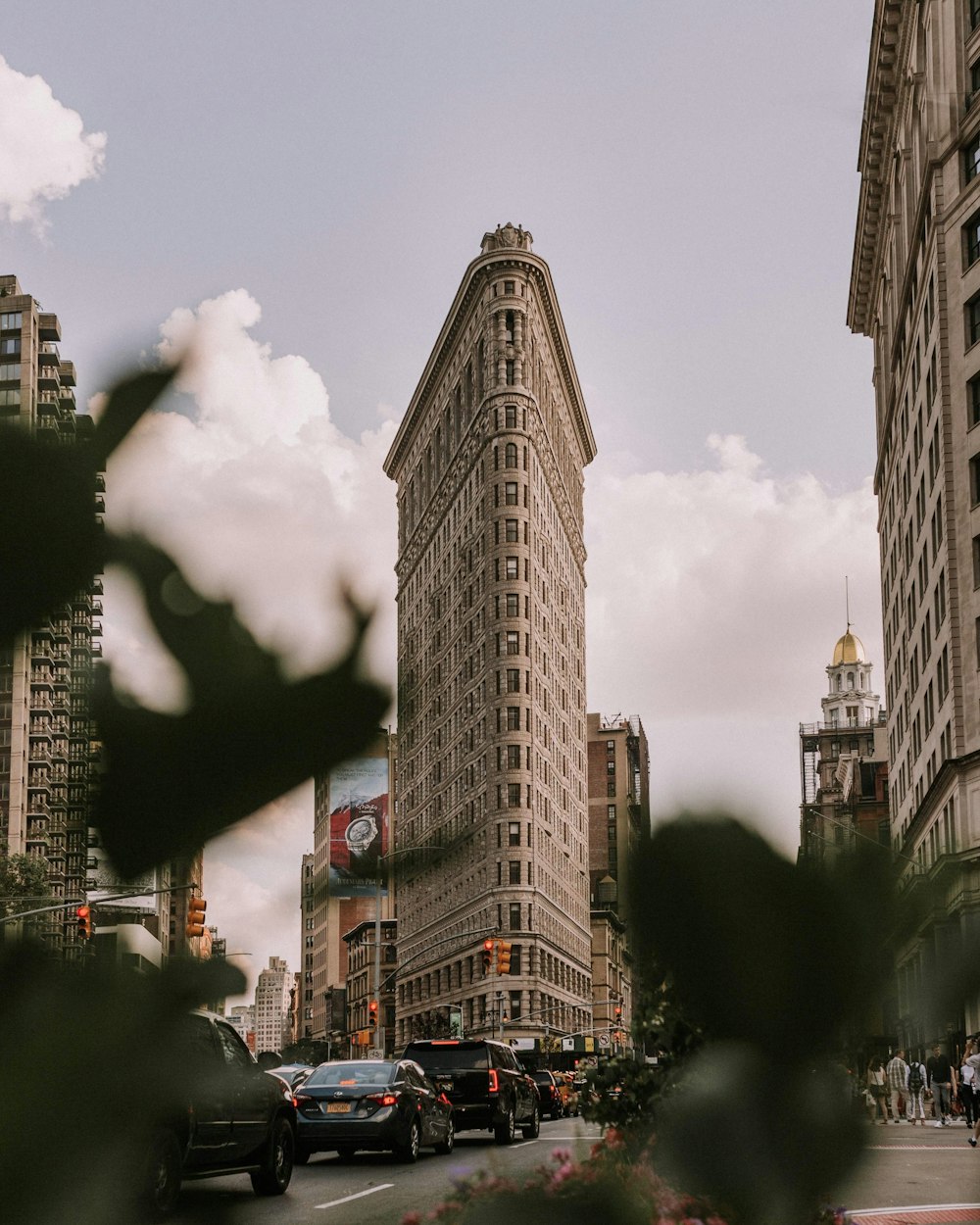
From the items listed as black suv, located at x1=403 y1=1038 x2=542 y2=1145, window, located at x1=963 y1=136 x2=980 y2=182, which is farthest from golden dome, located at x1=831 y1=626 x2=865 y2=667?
black suv, located at x1=403 y1=1038 x2=542 y2=1145

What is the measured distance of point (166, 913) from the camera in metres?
1.29

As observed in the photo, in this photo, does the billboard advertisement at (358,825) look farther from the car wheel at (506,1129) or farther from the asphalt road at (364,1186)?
the car wheel at (506,1129)

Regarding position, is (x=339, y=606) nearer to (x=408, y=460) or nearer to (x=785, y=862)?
(x=785, y=862)

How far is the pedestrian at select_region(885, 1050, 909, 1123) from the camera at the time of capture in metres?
1.81

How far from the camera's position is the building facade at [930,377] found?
44656 mm

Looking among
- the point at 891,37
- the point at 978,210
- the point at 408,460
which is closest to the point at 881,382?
the point at 891,37

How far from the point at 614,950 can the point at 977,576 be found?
1729 inches

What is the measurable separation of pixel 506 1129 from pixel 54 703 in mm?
23939

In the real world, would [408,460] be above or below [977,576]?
below

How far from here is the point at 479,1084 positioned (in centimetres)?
2416

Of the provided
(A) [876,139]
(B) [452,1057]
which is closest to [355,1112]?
(B) [452,1057]

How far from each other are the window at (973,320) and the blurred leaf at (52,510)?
47108mm

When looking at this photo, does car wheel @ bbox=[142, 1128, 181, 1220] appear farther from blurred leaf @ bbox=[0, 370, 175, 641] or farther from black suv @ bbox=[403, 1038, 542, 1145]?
black suv @ bbox=[403, 1038, 542, 1145]

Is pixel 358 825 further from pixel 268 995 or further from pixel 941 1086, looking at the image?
pixel 941 1086
